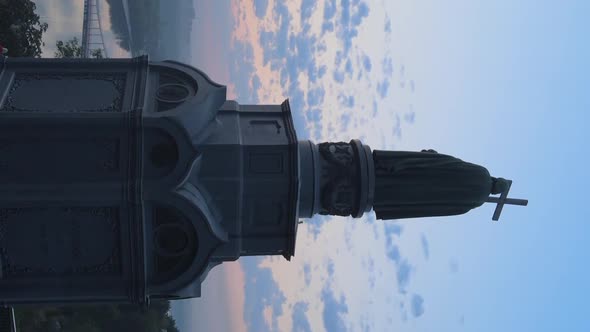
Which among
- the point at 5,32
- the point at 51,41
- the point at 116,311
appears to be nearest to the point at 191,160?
the point at 5,32

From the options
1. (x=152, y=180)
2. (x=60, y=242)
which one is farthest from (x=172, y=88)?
(x=60, y=242)

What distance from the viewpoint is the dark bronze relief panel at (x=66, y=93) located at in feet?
37.1

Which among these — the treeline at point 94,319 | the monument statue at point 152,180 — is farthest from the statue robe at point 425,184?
the treeline at point 94,319

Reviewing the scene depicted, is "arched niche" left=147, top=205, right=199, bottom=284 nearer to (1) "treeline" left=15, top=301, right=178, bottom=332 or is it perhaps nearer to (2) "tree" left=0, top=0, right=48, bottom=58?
(2) "tree" left=0, top=0, right=48, bottom=58

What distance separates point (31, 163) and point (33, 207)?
35.1 inches

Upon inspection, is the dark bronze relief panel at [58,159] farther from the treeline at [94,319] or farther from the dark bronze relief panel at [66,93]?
the treeline at [94,319]

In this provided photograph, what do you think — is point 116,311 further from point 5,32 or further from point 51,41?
point 5,32

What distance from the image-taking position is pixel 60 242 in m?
11.2

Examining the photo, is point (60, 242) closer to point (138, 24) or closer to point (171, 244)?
point (171, 244)

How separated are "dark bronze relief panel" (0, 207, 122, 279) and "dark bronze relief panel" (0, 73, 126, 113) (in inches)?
83.5

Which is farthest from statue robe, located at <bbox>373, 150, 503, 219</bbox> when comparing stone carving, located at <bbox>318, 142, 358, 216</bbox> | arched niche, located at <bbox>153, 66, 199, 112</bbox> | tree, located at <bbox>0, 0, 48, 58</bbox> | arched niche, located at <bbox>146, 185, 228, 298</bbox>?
tree, located at <bbox>0, 0, 48, 58</bbox>

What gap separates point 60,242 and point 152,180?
239 centimetres

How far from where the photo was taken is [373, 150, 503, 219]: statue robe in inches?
516

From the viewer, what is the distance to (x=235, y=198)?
39.0 ft
